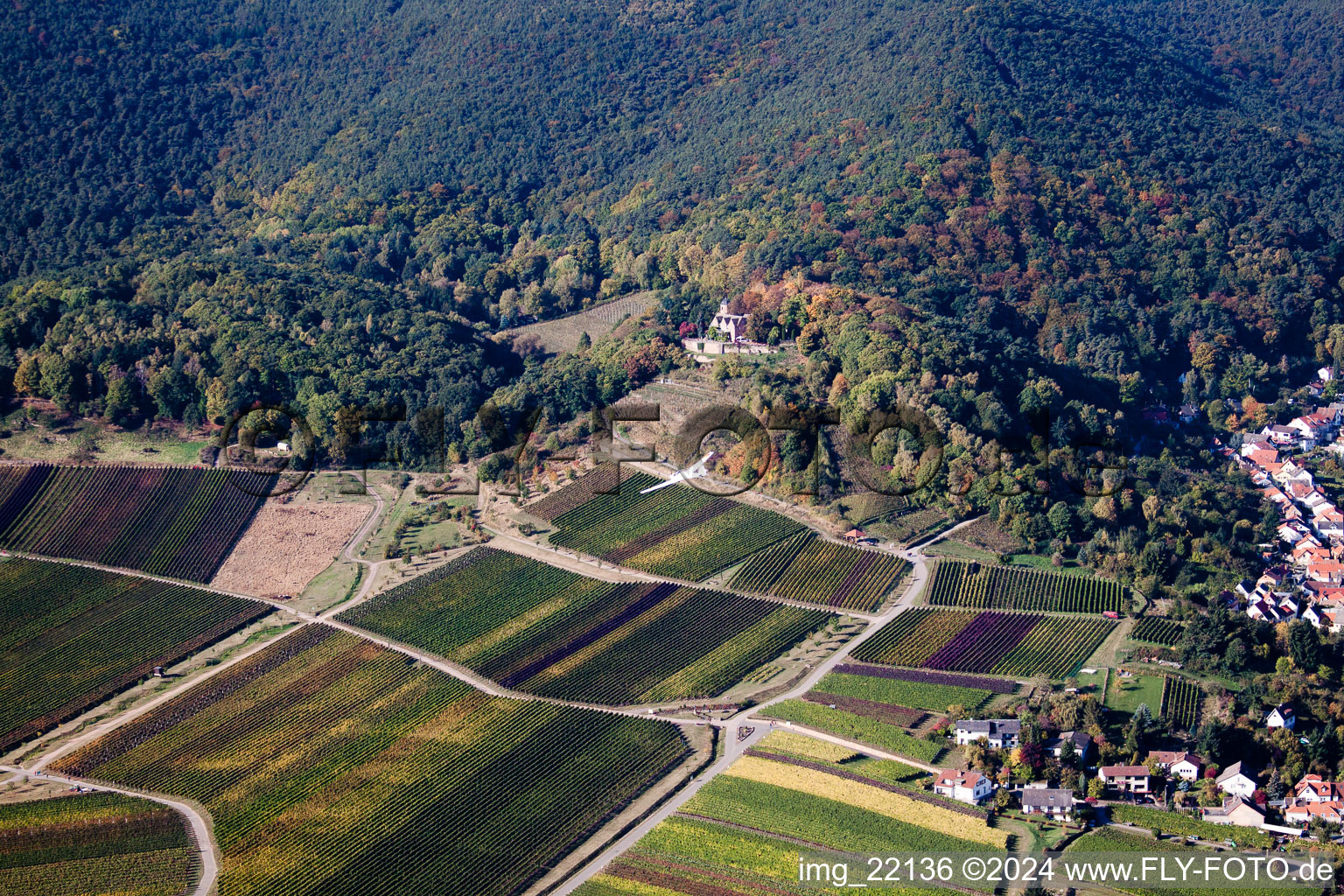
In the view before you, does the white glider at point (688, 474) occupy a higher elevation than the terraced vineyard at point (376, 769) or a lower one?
higher

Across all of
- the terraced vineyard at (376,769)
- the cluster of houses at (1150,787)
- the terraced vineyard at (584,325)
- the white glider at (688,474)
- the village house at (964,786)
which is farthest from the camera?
the terraced vineyard at (584,325)

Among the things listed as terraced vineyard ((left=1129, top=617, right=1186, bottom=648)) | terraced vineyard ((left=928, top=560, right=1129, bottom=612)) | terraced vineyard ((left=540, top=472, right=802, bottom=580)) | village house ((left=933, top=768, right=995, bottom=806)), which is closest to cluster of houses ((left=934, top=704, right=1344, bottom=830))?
village house ((left=933, top=768, right=995, bottom=806))

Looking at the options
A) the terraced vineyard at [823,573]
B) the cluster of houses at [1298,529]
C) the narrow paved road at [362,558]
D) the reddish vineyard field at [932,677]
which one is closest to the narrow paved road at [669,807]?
the reddish vineyard field at [932,677]

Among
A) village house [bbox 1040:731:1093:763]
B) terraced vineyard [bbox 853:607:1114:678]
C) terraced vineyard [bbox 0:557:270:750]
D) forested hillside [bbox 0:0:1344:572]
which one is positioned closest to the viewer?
village house [bbox 1040:731:1093:763]

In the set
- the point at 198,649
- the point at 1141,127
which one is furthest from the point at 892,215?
the point at 198,649

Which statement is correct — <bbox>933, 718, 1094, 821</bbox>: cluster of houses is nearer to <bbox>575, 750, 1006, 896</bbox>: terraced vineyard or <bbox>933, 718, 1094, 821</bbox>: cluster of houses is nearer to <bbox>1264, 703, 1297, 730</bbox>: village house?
<bbox>575, 750, 1006, 896</bbox>: terraced vineyard

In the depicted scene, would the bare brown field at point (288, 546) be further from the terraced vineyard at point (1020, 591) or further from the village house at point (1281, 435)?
the village house at point (1281, 435)

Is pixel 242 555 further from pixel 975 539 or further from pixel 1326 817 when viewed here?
pixel 1326 817
